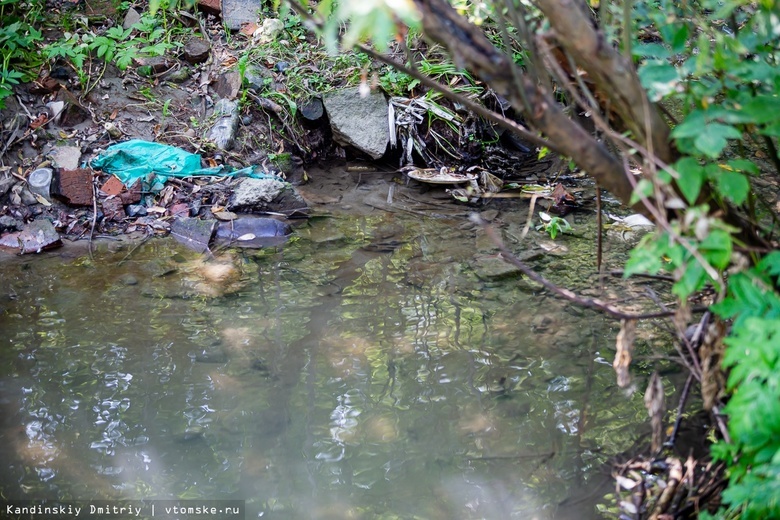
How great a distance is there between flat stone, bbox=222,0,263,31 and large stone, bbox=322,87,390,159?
1.61m

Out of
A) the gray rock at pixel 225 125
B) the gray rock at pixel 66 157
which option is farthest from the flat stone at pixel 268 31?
the gray rock at pixel 66 157

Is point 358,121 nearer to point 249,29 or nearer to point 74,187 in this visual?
point 249,29

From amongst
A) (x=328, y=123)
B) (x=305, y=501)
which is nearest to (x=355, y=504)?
(x=305, y=501)

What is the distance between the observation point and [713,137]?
1.58 metres

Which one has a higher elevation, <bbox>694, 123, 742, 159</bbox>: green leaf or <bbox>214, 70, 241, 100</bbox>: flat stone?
<bbox>694, 123, 742, 159</bbox>: green leaf

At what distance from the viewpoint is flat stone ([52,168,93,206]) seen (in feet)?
16.9

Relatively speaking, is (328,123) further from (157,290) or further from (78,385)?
(78,385)

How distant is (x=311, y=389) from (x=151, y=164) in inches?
130

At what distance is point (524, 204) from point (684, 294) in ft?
12.6

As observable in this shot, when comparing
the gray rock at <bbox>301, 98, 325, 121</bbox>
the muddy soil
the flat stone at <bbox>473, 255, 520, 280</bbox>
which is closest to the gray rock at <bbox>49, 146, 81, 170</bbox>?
the muddy soil

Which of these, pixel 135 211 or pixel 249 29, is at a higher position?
pixel 249 29

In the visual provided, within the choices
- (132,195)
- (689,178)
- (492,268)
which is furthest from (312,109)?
(689,178)

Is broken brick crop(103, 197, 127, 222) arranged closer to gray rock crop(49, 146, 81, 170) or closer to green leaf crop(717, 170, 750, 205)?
gray rock crop(49, 146, 81, 170)

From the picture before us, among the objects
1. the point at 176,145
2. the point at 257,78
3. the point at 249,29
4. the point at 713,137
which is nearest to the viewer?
the point at 713,137
